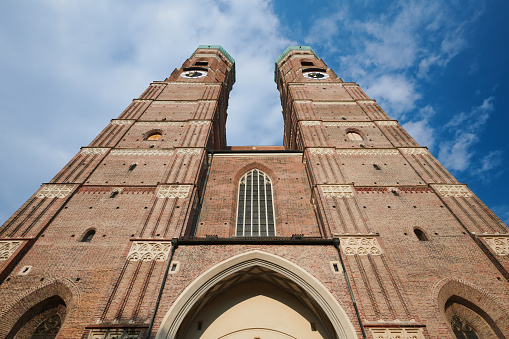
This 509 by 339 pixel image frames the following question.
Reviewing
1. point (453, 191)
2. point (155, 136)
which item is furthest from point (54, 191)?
point (453, 191)

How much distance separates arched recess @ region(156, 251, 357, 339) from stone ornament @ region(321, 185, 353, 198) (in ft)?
12.9

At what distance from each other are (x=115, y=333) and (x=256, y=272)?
4093mm

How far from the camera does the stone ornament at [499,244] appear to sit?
948 centimetres

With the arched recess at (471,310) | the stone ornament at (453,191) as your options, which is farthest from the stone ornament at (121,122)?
the arched recess at (471,310)

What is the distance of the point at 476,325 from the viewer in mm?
8344

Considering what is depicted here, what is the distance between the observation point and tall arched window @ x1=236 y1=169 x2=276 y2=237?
1223cm

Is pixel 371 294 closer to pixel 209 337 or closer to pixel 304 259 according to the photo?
pixel 304 259

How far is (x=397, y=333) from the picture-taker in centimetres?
739

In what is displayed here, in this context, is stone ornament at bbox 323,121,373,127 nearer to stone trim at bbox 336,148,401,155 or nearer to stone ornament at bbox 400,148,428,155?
stone trim at bbox 336,148,401,155

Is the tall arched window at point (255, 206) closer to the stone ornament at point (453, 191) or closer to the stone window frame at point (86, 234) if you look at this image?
the stone window frame at point (86, 234)

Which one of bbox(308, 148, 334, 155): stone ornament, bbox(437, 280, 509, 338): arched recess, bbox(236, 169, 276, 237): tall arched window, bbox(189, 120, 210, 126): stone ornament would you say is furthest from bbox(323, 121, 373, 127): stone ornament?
bbox(437, 280, 509, 338): arched recess

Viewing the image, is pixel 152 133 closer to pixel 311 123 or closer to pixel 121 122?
pixel 121 122

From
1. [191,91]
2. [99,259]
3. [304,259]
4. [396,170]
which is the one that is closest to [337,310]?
[304,259]

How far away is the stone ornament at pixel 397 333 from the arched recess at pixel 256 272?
Answer: 1.95 feet
